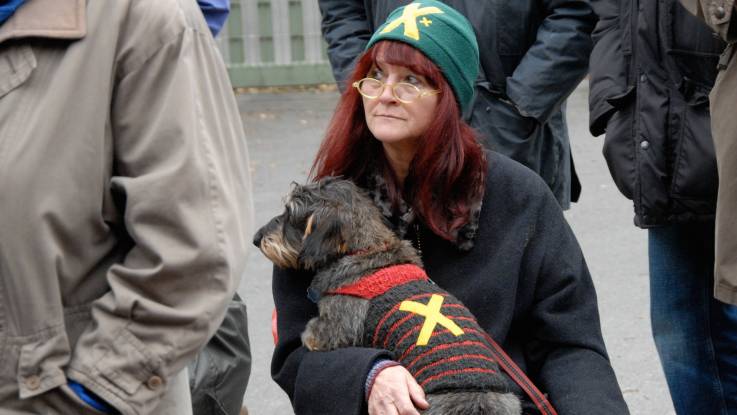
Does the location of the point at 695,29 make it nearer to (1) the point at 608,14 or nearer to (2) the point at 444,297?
(1) the point at 608,14

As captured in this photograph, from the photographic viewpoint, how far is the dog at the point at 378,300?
9.39 feet

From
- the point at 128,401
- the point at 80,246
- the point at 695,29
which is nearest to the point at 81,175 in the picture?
the point at 80,246

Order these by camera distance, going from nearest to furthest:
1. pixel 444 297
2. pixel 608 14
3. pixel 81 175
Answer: pixel 81 175, pixel 444 297, pixel 608 14

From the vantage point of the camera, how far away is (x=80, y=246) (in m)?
2.22

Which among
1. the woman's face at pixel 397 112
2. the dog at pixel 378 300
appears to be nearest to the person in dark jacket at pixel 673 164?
the woman's face at pixel 397 112

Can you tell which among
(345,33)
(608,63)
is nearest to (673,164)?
(608,63)

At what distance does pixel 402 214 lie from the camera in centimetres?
321

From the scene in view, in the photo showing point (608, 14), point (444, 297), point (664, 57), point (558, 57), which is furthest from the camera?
point (558, 57)

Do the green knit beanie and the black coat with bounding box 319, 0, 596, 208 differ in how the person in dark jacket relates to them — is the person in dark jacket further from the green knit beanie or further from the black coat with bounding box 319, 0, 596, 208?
the green knit beanie

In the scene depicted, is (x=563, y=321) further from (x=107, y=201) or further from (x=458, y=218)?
(x=107, y=201)

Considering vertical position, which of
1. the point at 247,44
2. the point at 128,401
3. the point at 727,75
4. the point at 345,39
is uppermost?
the point at 727,75

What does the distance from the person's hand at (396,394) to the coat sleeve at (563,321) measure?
0.44 m

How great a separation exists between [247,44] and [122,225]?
373 inches

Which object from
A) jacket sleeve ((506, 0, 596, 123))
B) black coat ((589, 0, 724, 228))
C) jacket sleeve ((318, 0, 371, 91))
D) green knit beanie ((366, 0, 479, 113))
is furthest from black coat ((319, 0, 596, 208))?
green knit beanie ((366, 0, 479, 113))
